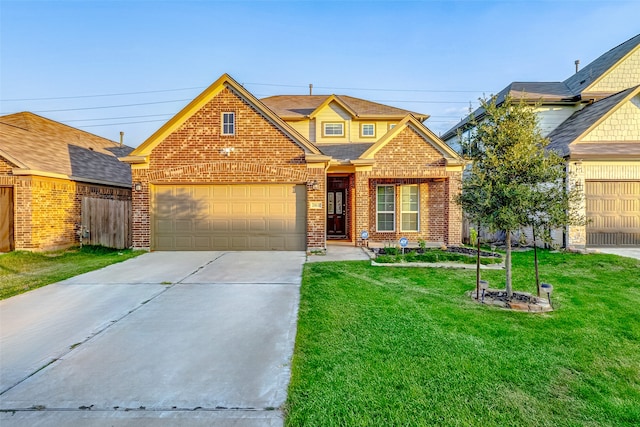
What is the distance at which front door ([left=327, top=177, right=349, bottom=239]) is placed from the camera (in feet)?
48.0

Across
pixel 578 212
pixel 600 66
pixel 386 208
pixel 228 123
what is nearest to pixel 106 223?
pixel 228 123

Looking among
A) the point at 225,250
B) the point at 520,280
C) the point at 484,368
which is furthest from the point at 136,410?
the point at 225,250

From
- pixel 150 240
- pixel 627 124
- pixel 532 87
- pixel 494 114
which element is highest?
pixel 532 87

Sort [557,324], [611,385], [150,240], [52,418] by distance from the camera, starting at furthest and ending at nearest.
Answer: [150,240] < [557,324] < [611,385] < [52,418]

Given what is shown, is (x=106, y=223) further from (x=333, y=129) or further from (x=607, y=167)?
(x=607, y=167)

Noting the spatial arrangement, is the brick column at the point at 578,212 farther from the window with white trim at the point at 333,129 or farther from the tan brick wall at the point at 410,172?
the window with white trim at the point at 333,129

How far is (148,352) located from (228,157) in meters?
8.09

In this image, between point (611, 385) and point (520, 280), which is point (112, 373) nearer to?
point (611, 385)

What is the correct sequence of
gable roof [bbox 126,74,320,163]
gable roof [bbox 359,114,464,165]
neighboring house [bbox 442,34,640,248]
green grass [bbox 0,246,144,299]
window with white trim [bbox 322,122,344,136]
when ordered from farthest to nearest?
window with white trim [bbox 322,122,344,136] < gable roof [bbox 359,114,464,165] < neighboring house [bbox 442,34,640,248] < gable roof [bbox 126,74,320,163] < green grass [bbox 0,246,144,299]

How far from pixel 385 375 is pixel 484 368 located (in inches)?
43.9

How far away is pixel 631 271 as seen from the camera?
8.02 metres

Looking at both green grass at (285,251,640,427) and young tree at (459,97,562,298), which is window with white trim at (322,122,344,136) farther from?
green grass at (285,251,640,427)

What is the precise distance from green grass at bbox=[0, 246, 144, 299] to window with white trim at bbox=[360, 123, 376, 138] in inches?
437

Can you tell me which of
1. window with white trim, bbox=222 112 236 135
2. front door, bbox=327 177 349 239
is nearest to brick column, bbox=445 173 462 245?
front door, bbox=327 177 349 239
